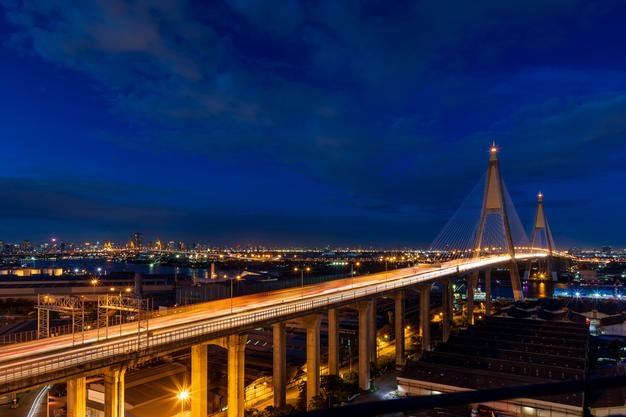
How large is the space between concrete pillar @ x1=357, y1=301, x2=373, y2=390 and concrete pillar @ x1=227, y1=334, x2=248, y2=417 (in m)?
11.3

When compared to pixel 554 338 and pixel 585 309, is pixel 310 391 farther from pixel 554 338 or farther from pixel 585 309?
pixel 585 309

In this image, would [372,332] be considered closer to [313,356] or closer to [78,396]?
[313,356]

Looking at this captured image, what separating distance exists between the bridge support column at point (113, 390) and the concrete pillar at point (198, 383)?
504 centimetres

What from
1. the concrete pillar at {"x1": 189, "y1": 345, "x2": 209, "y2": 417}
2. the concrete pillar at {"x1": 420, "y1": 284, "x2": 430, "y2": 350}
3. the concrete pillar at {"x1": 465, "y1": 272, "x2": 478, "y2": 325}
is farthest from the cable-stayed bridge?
the concrete pillar at {"x1": 465, "y1": 272, "x2": 478, "y2": 325}

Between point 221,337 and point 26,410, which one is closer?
point 221,337

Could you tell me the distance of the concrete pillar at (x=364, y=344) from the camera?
32.7m

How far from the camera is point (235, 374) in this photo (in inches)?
946

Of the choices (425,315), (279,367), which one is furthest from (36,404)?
(425,315)

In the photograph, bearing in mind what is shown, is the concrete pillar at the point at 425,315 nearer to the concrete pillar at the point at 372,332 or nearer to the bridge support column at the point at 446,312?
the bridge support column at the point at 446,312

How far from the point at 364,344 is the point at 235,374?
1216cm

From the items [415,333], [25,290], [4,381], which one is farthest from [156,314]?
[25,290]

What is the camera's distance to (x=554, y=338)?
1601 inches

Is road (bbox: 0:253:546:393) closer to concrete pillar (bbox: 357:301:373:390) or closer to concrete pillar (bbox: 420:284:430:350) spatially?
concrete pillar (bbox: 357:301:373:390)

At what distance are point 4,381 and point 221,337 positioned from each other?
9666 mm
